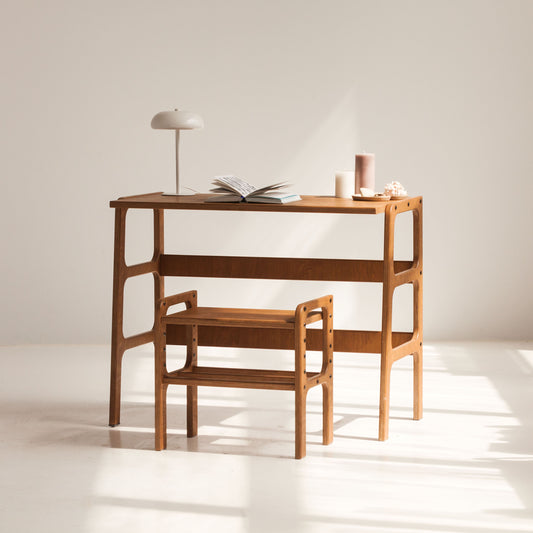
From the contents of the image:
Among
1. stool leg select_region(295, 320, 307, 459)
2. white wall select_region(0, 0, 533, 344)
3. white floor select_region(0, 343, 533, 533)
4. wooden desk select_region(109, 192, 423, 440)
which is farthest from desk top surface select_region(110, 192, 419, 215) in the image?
white wall select_region(0, 0, 533, 344)

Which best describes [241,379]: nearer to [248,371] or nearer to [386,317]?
[248,371]

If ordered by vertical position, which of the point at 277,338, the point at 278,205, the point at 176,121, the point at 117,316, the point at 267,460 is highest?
the point at 176,121

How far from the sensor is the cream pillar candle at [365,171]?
12.7ft

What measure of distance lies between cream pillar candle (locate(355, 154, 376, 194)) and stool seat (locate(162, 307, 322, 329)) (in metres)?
0.64

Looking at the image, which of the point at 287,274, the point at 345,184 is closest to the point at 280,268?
the point at 287,274

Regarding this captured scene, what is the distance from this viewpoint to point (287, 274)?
4043mm

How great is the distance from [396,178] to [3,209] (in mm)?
2319

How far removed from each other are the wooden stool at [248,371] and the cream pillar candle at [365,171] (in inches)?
23.3

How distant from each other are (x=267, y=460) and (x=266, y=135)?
267 centimetres

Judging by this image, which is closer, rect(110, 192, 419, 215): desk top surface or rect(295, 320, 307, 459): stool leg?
rect(295, 320, 307, 459): stool leg

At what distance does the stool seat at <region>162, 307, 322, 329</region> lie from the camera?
10.9 ft

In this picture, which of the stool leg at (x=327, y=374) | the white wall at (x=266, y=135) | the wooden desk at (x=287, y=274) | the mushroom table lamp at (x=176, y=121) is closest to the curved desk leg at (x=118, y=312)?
the wooden desk at (x=287, y=274)

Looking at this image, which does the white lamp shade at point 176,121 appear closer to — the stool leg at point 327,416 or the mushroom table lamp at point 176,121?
the mushroom table lamp at point 176,121

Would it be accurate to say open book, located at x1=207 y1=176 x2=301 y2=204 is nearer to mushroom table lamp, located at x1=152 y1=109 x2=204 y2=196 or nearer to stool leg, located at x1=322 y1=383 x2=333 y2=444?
mushroom table lamp, located at x1=152 y1=109 x2=204 y2=196
